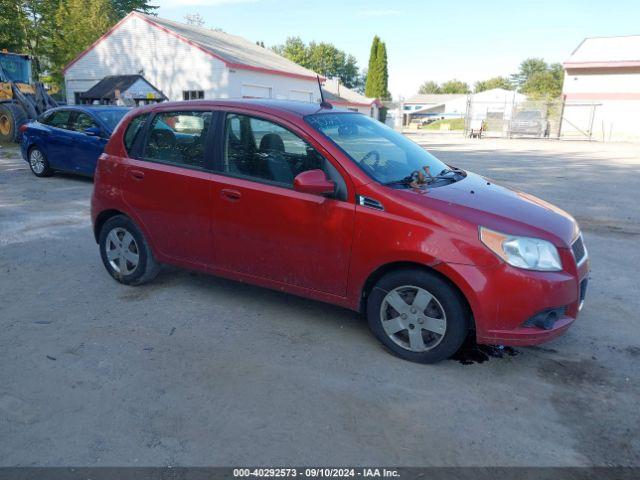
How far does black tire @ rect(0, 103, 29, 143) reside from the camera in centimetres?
1781

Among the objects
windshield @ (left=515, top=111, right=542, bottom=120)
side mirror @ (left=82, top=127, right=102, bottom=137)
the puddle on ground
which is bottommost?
the puddle on ground

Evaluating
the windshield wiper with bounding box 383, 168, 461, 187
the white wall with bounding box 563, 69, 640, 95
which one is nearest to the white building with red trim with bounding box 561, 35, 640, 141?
the white wall with bounding box 563, 69, 640, 95

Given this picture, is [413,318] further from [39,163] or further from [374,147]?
[39,163]

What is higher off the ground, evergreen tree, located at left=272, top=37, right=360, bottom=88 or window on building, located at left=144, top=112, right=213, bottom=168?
evergreen tree, located at left=272, top=37, right=360, bottom=88

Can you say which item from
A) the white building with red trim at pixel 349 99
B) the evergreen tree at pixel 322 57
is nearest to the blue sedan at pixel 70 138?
the white building with red trim at pixel 349 99

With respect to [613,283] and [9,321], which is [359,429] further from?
[613,283]

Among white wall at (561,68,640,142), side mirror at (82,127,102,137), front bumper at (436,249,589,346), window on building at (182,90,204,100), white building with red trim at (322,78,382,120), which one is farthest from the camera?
white building with red trim at (322,78,382,120)

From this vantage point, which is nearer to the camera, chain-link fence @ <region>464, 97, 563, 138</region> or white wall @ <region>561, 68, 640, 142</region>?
chain-link fence @ <region>464, 97, 563, 138</region>

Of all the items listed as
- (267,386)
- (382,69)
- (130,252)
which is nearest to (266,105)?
(130,252)

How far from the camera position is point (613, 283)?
18.2 ft

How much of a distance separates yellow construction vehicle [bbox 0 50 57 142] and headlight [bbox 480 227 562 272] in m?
18.5

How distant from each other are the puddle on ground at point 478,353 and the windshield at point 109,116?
884 cm

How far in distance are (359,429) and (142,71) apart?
3042cm

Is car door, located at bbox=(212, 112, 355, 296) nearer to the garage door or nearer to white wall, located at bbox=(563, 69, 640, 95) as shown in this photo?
the garage door
